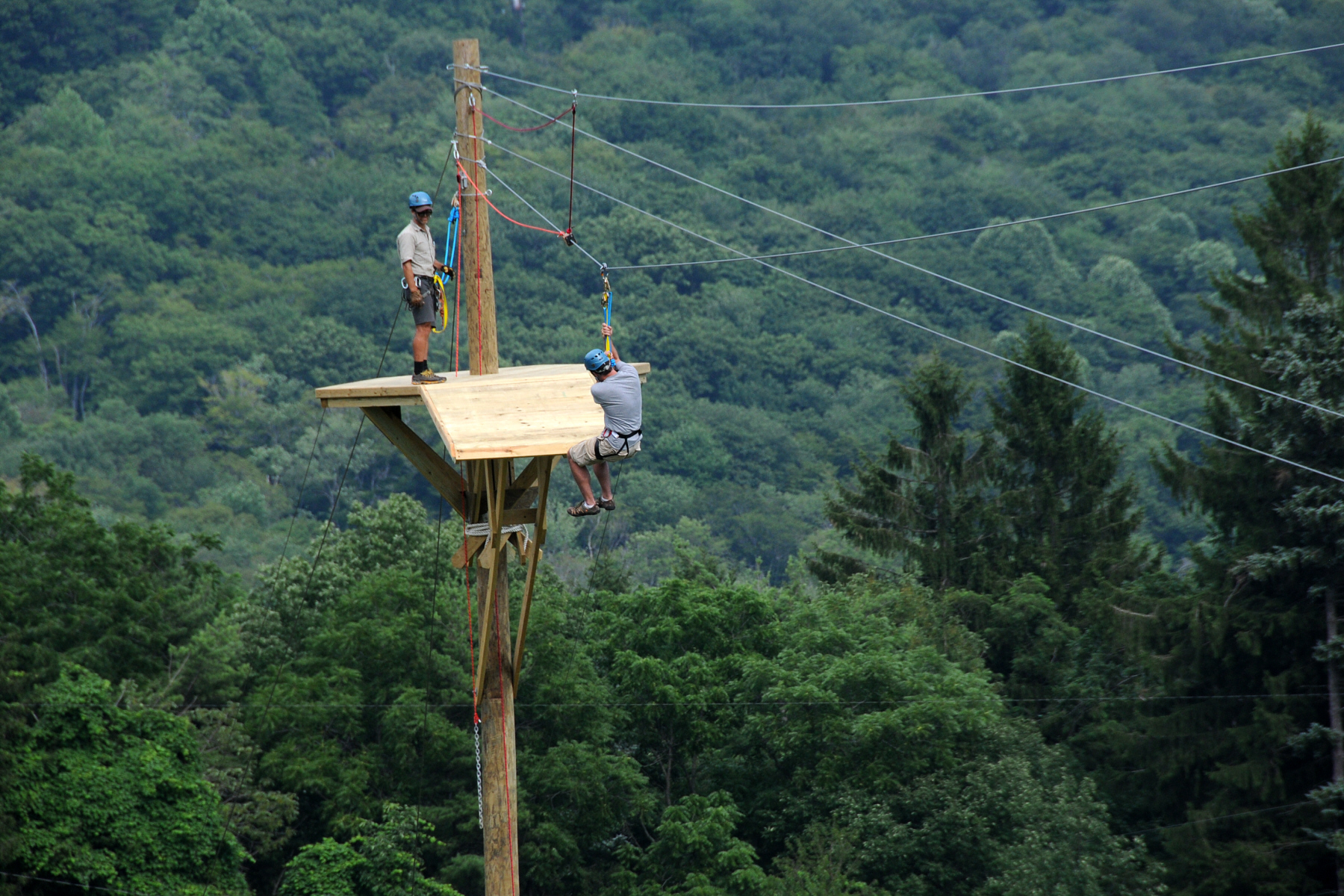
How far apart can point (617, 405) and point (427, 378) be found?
58.4 inches

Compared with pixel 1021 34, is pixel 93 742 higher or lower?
lower

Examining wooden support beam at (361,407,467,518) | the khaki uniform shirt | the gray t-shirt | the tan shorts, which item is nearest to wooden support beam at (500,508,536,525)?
wooden support beam at (361,407,467,518)

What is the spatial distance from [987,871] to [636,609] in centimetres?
745

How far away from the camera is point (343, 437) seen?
79438 mm

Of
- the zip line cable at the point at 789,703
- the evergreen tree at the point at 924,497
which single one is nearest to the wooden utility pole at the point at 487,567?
the zip line cable at the point at 789,703

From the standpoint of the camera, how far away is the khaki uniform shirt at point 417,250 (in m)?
11.6

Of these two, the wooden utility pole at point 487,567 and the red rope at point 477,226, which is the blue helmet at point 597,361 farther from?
the red rope at point 477,226

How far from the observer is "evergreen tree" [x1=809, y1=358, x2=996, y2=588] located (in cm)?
3397

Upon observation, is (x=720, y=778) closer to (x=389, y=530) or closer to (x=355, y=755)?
(x=355, y=755)

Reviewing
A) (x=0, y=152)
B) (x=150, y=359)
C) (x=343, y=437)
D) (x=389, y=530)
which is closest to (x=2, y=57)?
(x=0, y=152)

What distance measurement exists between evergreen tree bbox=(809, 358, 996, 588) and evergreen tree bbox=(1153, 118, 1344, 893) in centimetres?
836

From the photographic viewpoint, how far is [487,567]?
10.9 meters

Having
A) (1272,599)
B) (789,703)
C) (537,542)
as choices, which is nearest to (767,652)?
(789,703)

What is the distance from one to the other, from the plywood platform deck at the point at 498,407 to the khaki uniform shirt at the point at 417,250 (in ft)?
2.97
